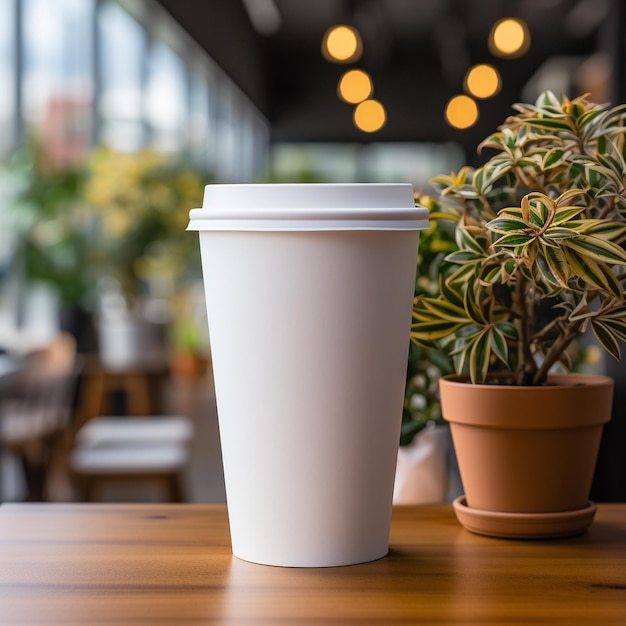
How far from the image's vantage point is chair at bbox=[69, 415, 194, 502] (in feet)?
12.3

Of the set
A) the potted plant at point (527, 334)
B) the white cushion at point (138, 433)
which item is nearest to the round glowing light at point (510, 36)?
the white cushion at point (138, 433)

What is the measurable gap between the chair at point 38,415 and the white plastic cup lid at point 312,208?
10.9 feet

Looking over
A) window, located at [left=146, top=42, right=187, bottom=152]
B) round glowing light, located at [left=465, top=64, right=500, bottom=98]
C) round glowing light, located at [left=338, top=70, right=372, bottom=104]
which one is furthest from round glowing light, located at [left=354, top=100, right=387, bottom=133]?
window, located at [left=146, top=42, right=187, bottom=152]

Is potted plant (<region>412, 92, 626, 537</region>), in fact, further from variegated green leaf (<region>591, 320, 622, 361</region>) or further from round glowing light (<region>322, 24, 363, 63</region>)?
round glowing light (<region>322, 24, 363, 63</region>)

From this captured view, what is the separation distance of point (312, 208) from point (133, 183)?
4674mm

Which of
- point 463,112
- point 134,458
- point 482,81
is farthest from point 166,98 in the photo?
point 134,458

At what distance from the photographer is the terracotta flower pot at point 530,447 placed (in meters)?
0.94

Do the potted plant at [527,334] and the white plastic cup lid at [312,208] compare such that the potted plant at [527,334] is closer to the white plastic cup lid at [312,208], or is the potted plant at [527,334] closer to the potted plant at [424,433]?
the white plastic cup lid at [312,208]

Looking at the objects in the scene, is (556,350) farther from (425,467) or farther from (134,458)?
(134,458)

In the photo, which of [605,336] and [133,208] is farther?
[133,208]

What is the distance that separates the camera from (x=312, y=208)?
2.69 feet

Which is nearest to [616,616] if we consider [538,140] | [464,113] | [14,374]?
[538,140]

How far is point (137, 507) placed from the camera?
1055 millimetres

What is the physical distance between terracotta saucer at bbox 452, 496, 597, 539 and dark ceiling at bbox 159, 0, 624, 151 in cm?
791
